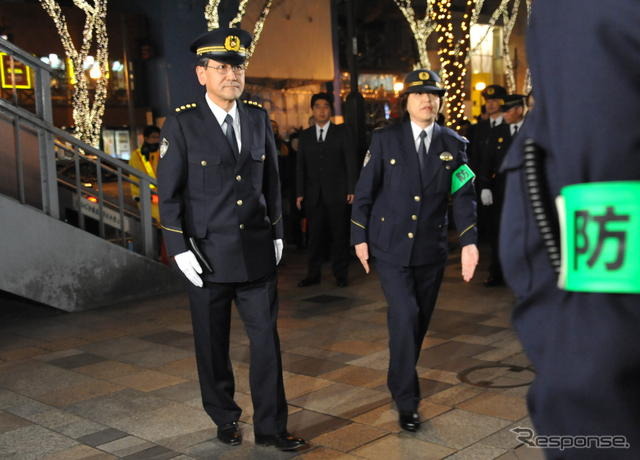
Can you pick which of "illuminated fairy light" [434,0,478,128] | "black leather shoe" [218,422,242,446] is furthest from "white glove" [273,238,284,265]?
"illuminated fairy light" [434,0,478,128]

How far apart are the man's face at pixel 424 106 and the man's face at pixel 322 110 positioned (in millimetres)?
4519

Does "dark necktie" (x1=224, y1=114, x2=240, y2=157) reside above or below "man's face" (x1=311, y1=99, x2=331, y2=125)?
below

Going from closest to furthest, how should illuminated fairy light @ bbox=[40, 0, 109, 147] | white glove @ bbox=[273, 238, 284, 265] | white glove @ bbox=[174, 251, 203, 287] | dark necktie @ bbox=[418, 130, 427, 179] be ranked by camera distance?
white glove @ bbox=[174, 251, 203, 287] < white glove @ bbox=[273, 238, 284, 265] < dark necktie @ bbox=[418, 130, 427, 179] < illuminated fairy light @ bbox=[40, 0, 109, 147]

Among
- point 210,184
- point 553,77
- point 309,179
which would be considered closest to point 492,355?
point 210,184

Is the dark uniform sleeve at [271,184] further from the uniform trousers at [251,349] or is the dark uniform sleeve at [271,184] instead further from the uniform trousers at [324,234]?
the uniform trousers at [324,234]

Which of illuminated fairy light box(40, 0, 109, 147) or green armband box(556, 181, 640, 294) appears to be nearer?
green armband box(556, 181, 640, 294)

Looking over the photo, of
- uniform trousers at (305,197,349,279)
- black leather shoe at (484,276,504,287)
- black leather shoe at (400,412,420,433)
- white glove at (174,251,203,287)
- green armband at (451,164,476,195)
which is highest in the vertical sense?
green armband at (451,164,476,195)

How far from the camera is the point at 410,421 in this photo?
14.0ft

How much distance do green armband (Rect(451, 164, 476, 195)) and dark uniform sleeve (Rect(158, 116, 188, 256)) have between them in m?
1.55

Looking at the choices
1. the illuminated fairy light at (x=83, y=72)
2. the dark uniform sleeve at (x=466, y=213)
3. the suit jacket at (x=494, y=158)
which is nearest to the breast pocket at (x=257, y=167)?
the dark uniform sleeve at (x=466, y=213)

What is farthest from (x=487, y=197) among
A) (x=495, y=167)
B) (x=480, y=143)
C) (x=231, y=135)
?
(x=231, y=135)

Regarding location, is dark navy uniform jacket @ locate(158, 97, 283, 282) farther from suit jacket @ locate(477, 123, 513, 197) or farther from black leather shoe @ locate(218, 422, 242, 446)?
suit jacket @ locate(477, 123, 513, 197)

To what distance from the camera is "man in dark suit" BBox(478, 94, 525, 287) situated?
8.39 metres

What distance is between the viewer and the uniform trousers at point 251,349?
13.3 ft
